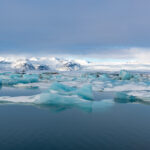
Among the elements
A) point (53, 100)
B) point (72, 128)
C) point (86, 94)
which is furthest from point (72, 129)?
point (86, 94)

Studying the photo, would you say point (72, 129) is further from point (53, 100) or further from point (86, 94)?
point (86, 94)

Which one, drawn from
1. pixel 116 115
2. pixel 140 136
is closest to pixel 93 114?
pixel 116 115

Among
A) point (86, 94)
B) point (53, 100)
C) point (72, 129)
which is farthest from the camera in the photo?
point (86, 94)

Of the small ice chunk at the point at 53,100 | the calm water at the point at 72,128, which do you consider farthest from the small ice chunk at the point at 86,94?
the calm water at the point at 72,128

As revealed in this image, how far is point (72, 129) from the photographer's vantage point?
516 cm

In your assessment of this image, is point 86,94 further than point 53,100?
Yes

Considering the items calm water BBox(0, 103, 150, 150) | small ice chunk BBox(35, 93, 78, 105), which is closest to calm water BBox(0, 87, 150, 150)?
calm water BBox(0, 103, 150, 150)

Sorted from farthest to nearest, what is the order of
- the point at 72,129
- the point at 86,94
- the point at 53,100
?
the point at 86,94 → the point at 53,100 → the point at 72,129

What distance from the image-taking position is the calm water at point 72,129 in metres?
4.18

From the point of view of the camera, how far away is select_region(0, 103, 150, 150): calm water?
4.18 metres

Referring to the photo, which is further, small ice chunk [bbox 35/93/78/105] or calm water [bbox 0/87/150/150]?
small ice chunk [bbox 35/93/78/105]

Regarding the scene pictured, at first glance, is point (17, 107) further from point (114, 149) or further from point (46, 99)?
point (114, 149)

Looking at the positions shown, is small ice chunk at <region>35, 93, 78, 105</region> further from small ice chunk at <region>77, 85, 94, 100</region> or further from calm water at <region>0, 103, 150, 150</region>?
small ice chunk at <region>77, 85, 94, 100</region>

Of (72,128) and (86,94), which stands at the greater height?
(86,94)
